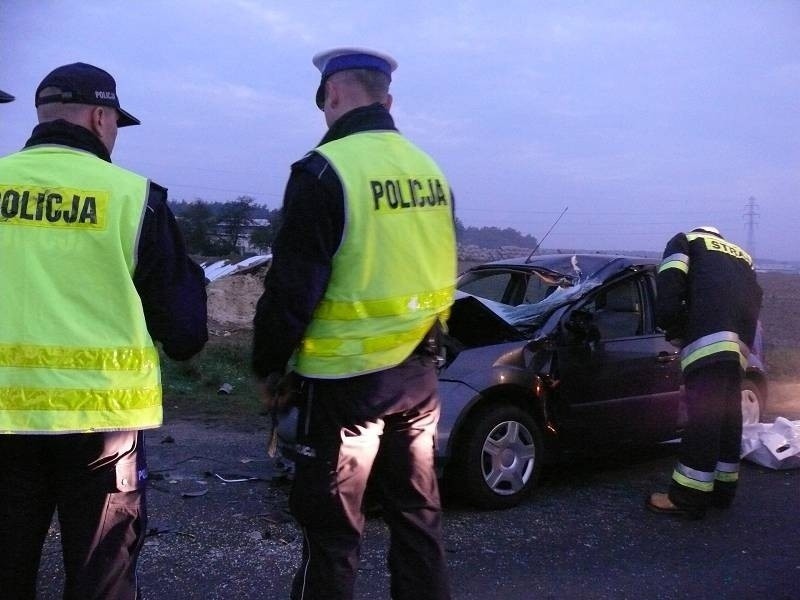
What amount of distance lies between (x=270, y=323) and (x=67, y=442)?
68cm

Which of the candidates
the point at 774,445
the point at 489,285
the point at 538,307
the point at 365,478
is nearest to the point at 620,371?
the point at 538,307

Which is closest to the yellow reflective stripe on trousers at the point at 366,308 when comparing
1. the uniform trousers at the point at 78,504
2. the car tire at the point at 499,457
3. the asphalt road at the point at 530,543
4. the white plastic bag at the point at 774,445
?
the uniform trousers at the point at 78,504

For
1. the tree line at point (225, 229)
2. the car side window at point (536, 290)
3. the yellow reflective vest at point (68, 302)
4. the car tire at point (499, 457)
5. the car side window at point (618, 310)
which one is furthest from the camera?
the tree line at point (225, 229)

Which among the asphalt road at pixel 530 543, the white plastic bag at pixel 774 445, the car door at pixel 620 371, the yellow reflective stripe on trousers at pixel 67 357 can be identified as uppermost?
the yellow reflective stripe on trousers at pixel 67 357

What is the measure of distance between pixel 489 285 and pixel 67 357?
15.0ft

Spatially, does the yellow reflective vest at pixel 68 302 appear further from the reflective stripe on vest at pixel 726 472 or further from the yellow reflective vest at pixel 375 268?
the reflective stripe on vest at pixel 726 472

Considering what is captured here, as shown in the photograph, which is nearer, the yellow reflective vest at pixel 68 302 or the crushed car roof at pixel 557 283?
the yellow reflective vest at pixel 68 302

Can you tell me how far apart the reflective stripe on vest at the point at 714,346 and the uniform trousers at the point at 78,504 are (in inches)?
144

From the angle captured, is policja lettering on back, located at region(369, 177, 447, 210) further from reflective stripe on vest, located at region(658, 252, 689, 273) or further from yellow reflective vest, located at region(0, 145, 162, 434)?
reflective stripe on vest, located at region(658, 252, 689, 273)

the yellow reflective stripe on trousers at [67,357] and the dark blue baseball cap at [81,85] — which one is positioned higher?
the dark blue baseball cap at [81,85]

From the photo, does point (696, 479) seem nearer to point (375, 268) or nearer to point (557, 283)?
point (557, 283)

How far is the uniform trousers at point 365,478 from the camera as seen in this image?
262cm

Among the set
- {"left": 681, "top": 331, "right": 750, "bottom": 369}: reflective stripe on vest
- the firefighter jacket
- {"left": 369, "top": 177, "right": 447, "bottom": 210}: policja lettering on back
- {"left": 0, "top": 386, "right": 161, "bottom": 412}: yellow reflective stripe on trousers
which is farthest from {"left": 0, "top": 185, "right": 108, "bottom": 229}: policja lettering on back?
{"left": 681, "top": 331, "right": 750, "bottom": 369}: reflective stripe on vest

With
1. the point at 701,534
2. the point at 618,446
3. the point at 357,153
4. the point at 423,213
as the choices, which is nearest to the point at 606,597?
the point at 701,534
